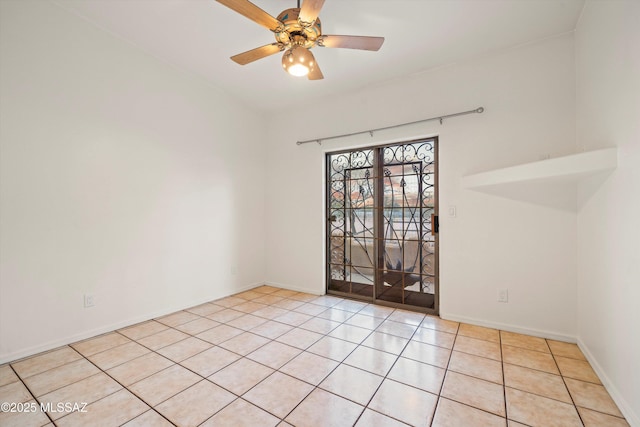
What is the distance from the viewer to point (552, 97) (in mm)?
2480

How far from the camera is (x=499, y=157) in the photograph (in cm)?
269

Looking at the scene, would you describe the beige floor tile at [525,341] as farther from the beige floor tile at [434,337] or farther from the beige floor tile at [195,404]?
the beige floor tile at [195,404]

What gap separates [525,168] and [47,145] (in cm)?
391

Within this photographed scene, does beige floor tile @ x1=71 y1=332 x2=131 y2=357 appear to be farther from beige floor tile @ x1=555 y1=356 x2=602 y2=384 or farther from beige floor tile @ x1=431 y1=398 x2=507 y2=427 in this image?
beige floor tile @ x1=555 y1=356 x2=602 y2=384

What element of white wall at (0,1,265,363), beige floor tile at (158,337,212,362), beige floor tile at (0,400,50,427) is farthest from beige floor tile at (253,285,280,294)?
beige floor tile at (0,400,50,427)

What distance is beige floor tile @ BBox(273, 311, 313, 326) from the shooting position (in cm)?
290

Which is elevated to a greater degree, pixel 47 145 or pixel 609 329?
pixel 47 145

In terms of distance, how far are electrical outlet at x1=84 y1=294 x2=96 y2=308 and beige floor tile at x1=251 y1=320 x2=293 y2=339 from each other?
4.94 ft

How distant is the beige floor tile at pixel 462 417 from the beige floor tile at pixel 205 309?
2573 millimetres

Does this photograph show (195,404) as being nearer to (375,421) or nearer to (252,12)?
(375,421)

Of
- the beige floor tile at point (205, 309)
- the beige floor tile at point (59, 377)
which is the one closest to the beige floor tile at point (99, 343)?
the beige floor tile at point (59, 377)

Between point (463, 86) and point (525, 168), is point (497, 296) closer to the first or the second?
point (525, 168)

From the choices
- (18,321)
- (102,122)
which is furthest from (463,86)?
(18,321)

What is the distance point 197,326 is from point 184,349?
0.50m
